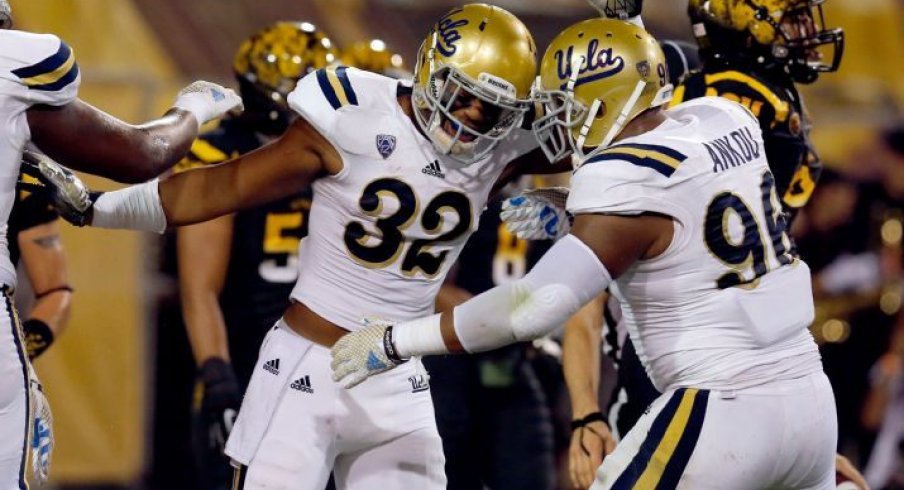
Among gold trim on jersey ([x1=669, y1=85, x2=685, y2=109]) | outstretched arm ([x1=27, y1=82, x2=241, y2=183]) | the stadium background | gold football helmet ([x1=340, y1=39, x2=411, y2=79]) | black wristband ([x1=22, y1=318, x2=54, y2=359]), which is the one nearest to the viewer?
outstretched arm ([x1=27, y1=82, x2=241, y2=183])

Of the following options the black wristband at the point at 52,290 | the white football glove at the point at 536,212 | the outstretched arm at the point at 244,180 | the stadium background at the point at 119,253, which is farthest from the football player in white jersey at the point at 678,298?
the stadium background at the point at 119,253

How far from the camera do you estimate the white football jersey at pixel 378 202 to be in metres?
3.85

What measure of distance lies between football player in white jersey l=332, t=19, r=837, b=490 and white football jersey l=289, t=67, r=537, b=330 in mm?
451

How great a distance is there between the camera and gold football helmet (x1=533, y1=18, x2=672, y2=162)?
3.54 metres

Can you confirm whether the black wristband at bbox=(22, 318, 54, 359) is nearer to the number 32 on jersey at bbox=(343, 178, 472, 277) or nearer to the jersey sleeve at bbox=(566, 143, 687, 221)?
the number 32 on jersey at bbox=(343, 178, 472, 277)

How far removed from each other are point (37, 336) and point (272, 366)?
1.05 m

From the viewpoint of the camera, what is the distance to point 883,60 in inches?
320

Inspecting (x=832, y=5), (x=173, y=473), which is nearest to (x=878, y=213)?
(x=832, y=5)

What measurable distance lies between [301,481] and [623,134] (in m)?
1.10

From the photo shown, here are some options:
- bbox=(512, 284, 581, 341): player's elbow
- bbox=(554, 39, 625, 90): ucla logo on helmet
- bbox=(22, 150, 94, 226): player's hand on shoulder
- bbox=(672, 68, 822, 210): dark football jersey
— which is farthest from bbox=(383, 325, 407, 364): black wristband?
bbox=(672, 68, 822, 210): dark football jersey

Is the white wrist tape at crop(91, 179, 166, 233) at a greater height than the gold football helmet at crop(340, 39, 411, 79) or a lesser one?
greater

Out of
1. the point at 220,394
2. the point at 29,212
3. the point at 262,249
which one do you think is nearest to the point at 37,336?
the point at 29,212

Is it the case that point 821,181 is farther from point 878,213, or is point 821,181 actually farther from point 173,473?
point 173,473

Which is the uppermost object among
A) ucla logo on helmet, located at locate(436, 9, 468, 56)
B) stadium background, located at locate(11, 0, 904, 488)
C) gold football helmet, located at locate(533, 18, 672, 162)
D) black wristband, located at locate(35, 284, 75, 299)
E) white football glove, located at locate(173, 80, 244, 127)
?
gold football helmet, located at locate(533, 18, 672, 162)
